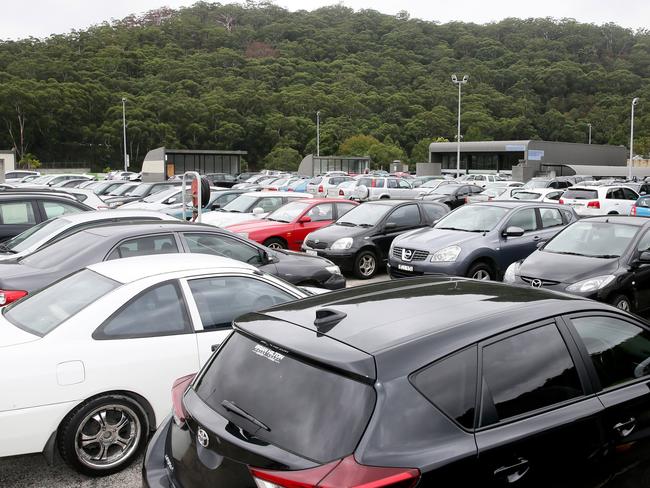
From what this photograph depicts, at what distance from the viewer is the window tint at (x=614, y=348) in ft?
10.6

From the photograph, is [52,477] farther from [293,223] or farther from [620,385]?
[293,223]

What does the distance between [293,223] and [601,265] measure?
6740 mm

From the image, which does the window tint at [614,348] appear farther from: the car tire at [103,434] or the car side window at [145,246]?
the car side window at [145,246]

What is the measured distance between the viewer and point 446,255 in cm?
1007

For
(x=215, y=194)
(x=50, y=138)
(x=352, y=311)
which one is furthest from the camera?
(x=50, y=138)

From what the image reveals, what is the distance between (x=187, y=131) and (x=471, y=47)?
268ft

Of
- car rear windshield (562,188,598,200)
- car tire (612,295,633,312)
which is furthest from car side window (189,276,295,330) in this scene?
car rear windshield (562,188,598,200)

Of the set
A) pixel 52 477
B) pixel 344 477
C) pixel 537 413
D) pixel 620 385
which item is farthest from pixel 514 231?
pixel 344 477

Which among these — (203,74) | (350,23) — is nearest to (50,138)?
(203,74)

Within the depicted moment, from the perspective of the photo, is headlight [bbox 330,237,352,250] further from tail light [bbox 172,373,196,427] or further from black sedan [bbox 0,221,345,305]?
tail light [bbox 172,373,196,427]

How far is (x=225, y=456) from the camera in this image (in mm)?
2475

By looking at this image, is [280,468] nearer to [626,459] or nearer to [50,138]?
[626,459]

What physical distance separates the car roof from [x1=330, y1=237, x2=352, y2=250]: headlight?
6636 mm

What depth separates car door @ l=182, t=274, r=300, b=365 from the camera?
4699mm
